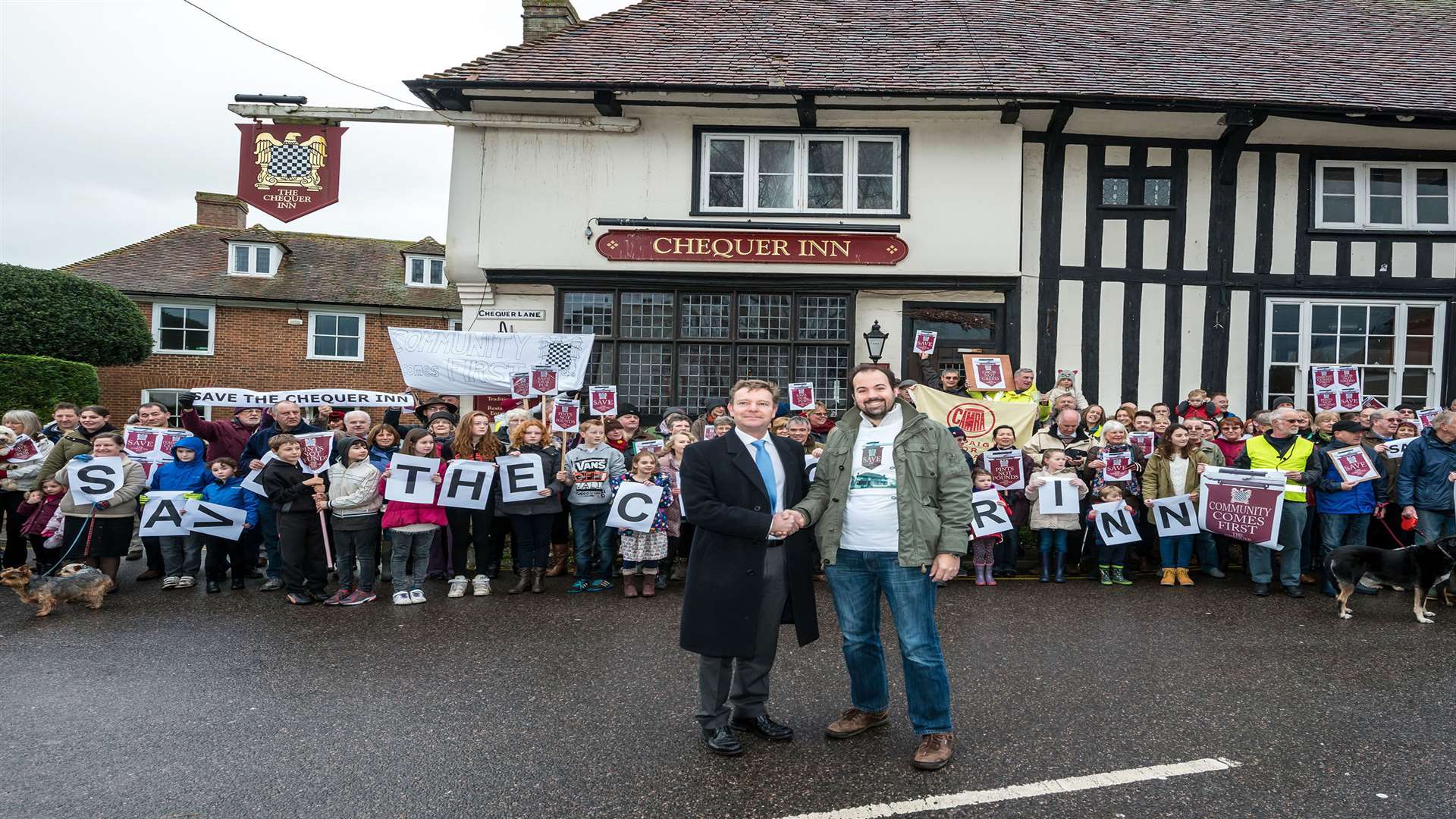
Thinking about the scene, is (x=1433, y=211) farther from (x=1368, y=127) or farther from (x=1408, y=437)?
(x=1408, y=437)

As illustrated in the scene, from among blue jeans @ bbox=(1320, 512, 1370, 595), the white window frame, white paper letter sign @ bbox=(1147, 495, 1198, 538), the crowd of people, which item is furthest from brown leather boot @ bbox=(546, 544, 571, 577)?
the white window frame

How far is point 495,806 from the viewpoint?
12.6 ft

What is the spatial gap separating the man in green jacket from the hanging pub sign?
10719 mm

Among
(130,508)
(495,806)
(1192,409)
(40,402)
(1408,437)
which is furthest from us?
(40,402)

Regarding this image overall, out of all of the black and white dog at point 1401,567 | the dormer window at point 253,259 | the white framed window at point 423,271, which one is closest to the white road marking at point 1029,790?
the black and white dog at point 1401,567

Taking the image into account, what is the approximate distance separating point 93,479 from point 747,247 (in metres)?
8.59

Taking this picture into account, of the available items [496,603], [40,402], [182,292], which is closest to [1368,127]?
[496,603]

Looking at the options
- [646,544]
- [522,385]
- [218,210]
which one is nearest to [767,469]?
[646,544]

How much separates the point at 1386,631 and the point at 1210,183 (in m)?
8.59

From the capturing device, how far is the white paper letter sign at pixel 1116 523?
859 cm

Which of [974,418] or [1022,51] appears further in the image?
[1022,51]

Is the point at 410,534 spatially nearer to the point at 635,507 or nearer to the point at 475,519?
the point at 475,519

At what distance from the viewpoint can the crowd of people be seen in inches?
316

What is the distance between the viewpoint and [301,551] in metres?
7.94
